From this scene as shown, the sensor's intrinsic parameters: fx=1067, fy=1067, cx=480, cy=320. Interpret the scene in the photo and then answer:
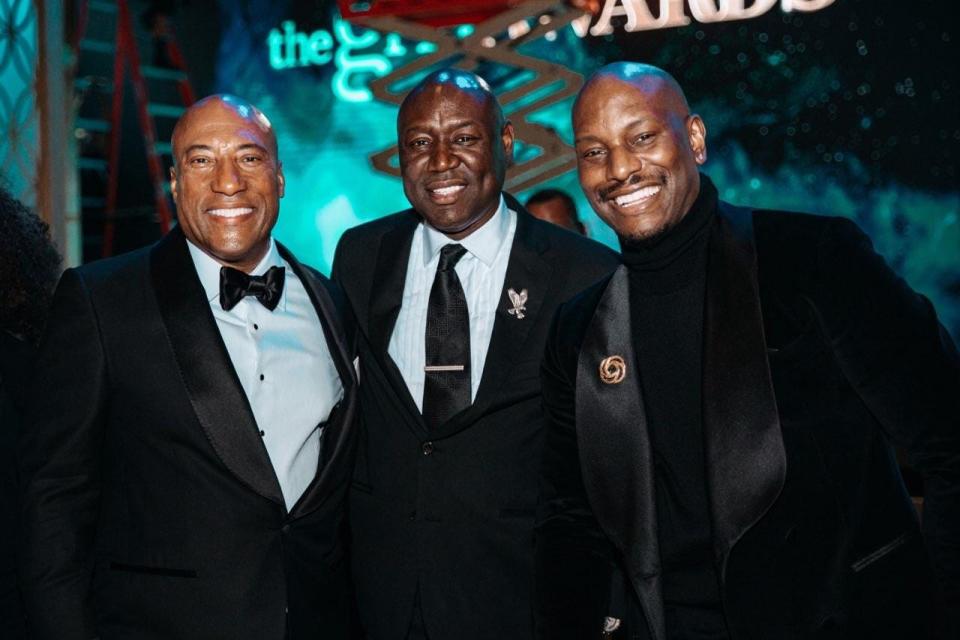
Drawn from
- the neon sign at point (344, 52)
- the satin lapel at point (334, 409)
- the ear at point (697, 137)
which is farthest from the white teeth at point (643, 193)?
the neon sign at point (344, 52)

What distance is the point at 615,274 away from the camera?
6.87 ft

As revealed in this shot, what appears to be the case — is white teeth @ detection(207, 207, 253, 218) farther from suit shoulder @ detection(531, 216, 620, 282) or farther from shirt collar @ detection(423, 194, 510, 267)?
suit shoulder @ detection(531, 216, 620, 282)

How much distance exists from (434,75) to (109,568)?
138 cm

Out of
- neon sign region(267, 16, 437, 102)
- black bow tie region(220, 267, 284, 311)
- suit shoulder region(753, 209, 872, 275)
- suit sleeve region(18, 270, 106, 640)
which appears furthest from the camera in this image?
neon sign region(267, 16, 437, 102)

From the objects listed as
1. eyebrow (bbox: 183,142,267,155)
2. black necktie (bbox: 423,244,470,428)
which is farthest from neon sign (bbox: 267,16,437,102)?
eyebrow (bbox: 183,142,267,155)

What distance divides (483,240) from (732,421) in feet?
3.17

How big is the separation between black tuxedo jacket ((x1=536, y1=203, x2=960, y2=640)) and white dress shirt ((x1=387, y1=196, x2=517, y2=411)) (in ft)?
2.15

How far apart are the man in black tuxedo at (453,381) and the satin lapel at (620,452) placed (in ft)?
1.31

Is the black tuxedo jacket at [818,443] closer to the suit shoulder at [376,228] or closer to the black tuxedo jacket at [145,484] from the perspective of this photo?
the black tuxedo jacket at [145,484]

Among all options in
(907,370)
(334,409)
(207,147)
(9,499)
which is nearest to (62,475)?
(9,499)

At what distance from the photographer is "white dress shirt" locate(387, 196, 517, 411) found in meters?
2.46

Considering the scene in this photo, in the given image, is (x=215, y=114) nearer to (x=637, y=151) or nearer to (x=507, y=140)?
(x=507, y=140)

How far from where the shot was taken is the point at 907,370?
1.72 meters

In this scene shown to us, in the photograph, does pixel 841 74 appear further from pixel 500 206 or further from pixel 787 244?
pixel 787 244
